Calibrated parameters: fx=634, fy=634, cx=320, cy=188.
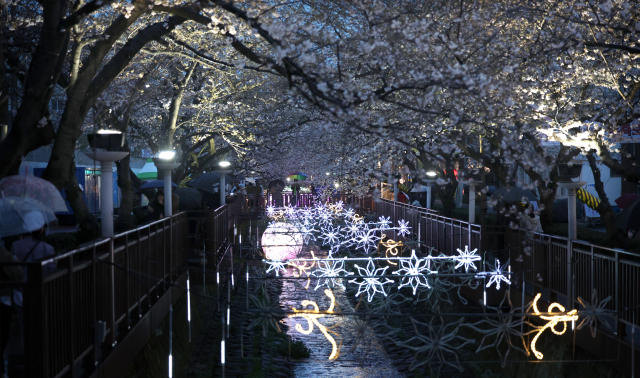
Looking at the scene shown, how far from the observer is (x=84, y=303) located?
18.0 ft

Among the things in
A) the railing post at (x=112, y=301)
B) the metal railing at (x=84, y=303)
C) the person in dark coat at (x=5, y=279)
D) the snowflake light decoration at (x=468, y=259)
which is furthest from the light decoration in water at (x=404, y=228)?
the person in dark coat at (x=5, y=279)

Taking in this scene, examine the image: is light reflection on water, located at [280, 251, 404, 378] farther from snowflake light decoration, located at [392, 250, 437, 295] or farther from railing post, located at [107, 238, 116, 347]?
railing post, located at [107, 238, 116, 347]

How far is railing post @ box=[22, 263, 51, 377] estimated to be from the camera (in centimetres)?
432

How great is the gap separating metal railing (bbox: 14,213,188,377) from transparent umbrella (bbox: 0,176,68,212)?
3.34 ft

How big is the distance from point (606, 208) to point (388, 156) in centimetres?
878

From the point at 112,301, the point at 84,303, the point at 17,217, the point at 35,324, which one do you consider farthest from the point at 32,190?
the point at 35,324

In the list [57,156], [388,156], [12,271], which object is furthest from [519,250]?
[388,156]

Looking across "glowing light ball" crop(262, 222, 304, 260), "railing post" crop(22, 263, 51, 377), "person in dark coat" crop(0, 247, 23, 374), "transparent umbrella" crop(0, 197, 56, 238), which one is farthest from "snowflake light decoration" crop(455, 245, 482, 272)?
"railing post" crop(22, 263, 51, 377)

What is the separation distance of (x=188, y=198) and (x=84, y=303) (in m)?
13.3

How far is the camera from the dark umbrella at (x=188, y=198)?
18516 millimetres

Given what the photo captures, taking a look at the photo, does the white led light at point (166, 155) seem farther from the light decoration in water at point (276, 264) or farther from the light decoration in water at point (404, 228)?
the light decoration in water at point (404, 228)

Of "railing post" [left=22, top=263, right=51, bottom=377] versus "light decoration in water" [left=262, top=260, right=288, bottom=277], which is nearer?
"railing post" [left=22, top=263, right=51, bottom=377]

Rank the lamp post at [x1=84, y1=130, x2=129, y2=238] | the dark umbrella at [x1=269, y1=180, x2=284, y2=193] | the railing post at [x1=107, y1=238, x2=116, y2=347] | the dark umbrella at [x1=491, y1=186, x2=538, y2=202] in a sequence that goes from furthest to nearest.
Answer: the dark umbrella at [x1=269, y1=180, x2=284, y2=193], the dark umbrella at [x1=491, y1=186, x2=538, y2=202], the lamp post at [x1=84, y1=130, x2=129, y2=238], the railing post at [x1=107, y1=238, x2=116, y2=347]

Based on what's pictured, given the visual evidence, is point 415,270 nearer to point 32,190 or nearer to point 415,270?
point 415,270
